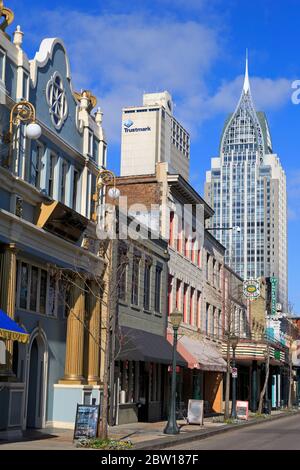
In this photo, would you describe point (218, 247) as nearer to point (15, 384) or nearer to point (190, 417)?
point (190, 417)

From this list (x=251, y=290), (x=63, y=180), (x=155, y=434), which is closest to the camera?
(x=155, y=434)

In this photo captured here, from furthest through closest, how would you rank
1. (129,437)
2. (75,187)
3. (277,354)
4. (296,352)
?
(296,352) → (277,354) → (75,187) → (129,437)

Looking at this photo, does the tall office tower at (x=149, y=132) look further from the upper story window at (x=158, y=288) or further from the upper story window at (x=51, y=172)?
the upper story window at (x=51, y=172)

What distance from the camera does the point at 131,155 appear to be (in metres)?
167

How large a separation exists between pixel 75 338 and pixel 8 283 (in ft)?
19.1

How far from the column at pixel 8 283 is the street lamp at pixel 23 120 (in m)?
2.63

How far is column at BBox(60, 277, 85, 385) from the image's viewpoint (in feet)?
85.0

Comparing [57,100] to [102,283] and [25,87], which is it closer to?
[25,87]

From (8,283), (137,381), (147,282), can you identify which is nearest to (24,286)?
(8,283)

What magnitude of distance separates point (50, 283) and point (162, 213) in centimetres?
1191

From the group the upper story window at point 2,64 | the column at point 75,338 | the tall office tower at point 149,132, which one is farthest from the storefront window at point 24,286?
the tall office tower at point 149,132

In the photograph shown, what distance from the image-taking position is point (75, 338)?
2605 centimetres
